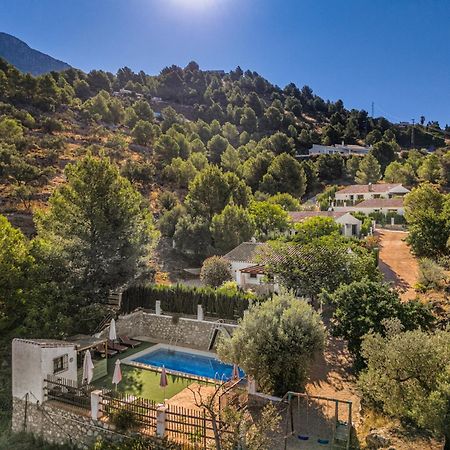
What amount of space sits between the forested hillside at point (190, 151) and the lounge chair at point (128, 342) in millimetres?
17119

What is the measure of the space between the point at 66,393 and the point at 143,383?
3.66 m

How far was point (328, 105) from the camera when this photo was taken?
14638cm

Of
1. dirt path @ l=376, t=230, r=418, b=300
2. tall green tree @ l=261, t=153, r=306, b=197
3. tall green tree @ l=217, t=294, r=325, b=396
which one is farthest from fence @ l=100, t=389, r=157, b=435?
tall green tree @ l=261, t=153, r=306, b=197

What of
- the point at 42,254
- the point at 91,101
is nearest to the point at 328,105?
the point at 91,101

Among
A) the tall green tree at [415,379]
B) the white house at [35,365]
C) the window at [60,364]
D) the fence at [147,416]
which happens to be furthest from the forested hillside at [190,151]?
the tall green tree at [415,379]

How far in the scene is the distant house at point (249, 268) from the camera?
1104 inches

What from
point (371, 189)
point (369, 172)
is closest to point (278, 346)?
point (371, 189)

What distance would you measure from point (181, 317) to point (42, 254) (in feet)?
27.9

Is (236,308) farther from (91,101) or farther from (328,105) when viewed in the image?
(328,105)

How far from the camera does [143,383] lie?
686 inches

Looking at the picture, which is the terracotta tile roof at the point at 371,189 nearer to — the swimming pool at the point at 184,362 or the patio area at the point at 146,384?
the swimming pool at the point at 184,362

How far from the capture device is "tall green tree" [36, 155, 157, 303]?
22547mm

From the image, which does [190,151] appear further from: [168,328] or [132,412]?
[132,412]

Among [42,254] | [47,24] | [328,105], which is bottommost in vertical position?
[42,254]
